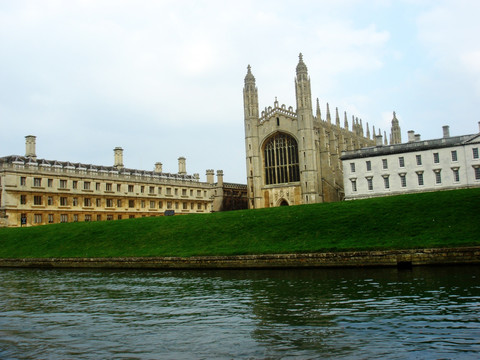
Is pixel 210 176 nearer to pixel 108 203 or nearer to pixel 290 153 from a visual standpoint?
pixel 290 153

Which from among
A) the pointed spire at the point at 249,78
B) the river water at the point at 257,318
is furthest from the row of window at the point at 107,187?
the river water at the point at 257,318

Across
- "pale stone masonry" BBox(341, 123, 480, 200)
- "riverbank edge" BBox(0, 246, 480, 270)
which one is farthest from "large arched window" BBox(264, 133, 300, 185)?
"riverbank edge" BBox(0, 246, 480, 270)

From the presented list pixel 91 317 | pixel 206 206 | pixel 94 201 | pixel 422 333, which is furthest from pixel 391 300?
pixel 206 206

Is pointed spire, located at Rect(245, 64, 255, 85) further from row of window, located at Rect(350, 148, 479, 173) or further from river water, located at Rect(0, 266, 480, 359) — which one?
river water, located at Rect(0, 266, 480, 359)

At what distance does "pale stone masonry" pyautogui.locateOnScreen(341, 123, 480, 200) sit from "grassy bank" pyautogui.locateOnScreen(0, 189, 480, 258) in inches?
1066

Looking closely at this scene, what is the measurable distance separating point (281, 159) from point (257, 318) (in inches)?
2658

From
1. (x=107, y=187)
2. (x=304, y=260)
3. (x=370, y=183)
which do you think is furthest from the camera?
(x=107, y=187)

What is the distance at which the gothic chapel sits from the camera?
253 ft

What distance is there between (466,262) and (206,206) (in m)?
71.1

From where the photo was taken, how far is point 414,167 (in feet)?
212

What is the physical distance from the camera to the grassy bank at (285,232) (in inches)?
1147

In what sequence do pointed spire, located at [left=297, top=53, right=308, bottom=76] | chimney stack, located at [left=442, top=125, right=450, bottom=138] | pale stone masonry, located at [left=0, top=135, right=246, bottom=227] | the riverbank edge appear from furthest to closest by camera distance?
pointed spire, located at [left=297, top=53, right=308, bottom=76]
chimney stack, located at [left=442, top=125, right=450, bottom=138]
pale stone masonry, located at [left=0, top=135, right=246, bottom=227]
the riverbank edge

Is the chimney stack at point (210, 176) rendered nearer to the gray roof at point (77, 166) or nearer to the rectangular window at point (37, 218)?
the gray roof at point (77, 166)

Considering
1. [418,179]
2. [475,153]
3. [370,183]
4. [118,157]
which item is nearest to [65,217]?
[118,157]
